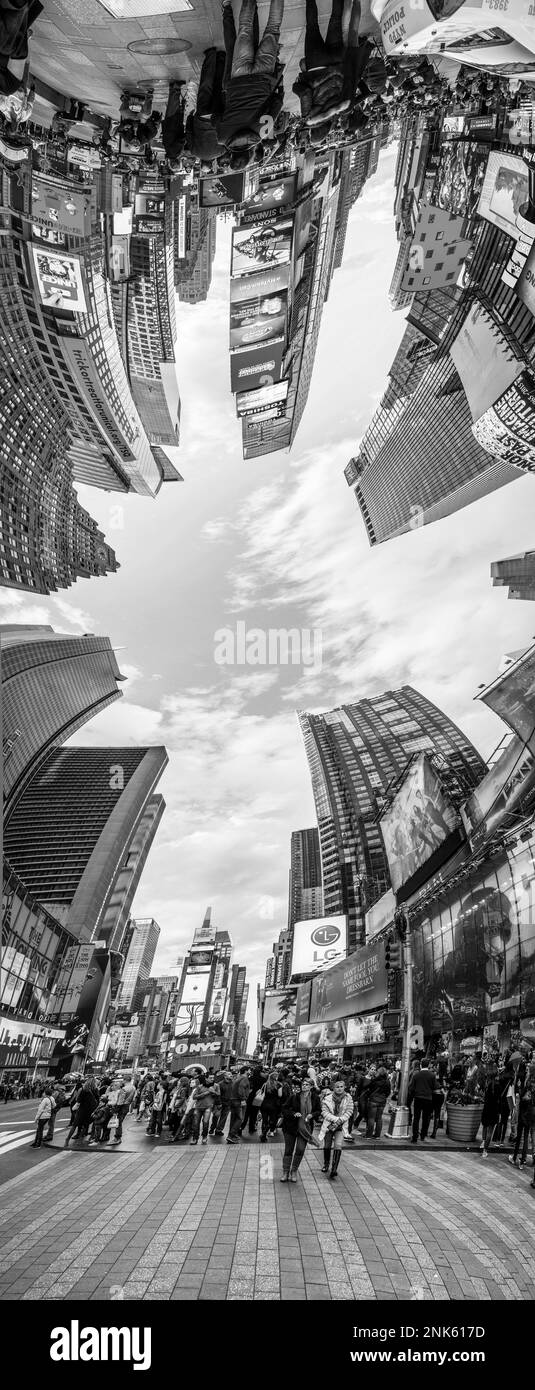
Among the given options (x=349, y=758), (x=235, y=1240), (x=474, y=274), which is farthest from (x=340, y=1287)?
(x=349, y=758)

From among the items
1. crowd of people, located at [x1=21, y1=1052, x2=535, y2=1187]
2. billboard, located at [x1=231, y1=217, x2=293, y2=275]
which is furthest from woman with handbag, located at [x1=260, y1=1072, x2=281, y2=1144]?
billboard, located at [x1=231, y1=217, x2=293, y2=275]

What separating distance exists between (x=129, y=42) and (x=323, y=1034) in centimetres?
6805

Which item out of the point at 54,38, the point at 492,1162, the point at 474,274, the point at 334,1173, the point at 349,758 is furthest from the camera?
the point at 349,758

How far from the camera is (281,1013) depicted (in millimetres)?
107875

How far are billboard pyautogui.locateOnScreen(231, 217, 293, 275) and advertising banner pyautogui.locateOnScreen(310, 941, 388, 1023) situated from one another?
129ft

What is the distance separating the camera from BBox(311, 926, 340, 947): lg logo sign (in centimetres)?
6588

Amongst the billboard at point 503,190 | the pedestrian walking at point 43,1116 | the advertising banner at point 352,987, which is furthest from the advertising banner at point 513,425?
the advertising banner at point 352,987

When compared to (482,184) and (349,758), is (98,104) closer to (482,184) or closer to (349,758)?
(482,184)

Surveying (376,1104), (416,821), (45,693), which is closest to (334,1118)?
(376,1104)

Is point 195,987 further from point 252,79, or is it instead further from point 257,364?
point 252,79

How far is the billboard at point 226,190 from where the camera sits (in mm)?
9328
